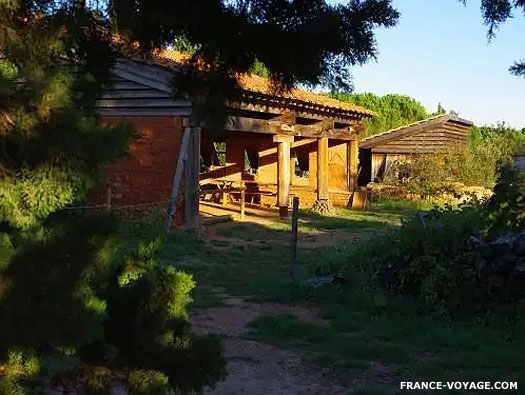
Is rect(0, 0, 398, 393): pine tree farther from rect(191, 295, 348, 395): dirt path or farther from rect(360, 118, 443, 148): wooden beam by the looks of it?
rect(360, 118, 443, 148): wooden beam

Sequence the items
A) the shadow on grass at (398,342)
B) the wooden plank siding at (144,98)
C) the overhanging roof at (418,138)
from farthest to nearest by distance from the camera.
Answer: the overhanging roof at (418,138)
the wooden plank siding at (144,98)
the shadow on grass at (398,342)

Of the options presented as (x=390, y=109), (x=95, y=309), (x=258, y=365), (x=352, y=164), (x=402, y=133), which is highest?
(x=390, y=109)

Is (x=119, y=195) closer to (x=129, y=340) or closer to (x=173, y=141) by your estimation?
(x=173, y=141)

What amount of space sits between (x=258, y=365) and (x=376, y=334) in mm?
1371

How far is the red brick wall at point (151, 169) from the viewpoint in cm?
1434

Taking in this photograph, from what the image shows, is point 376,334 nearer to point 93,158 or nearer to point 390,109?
point 93,158

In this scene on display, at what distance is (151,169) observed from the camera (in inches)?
574

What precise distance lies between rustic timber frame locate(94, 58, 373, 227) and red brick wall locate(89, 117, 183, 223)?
176 mm

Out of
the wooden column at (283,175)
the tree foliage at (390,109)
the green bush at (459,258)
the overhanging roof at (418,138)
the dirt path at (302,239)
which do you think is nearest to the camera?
the green bush at (459,258)

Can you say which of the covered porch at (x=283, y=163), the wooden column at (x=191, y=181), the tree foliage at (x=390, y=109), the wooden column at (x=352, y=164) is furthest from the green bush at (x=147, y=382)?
the tree foliage at (x=390, y=109)

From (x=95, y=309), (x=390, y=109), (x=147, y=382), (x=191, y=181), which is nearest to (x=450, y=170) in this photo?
(x=191, y=181)

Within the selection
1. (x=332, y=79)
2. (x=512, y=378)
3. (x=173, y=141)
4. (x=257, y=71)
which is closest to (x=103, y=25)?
(x=257, y=71)

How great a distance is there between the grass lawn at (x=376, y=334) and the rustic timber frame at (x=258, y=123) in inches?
87.0

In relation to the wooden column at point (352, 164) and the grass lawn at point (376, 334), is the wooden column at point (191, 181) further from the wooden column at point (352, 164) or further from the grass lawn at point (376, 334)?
the wooden column at point (352, 164)
